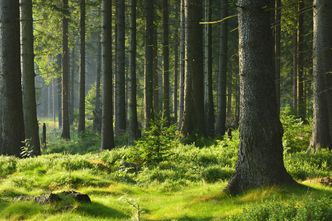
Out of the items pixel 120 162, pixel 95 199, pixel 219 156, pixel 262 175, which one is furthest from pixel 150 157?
pixel 262 175

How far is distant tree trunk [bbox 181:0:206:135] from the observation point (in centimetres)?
1664

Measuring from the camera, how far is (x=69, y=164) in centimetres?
1257

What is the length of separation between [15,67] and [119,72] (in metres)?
8.01

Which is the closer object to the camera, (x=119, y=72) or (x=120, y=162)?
(x=120, y=162)

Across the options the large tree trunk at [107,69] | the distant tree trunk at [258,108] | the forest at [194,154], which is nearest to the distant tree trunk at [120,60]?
the forest at [194,154]

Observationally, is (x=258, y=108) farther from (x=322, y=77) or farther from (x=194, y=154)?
(x=194, y=154)

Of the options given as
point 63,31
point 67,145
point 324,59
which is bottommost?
point 67,145

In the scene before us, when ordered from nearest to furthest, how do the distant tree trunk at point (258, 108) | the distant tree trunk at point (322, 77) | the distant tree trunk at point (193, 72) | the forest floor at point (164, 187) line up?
1. the forest floor at point (164, 187)
2. the distant tree trunk at point (258, 108)
3. the distant tree trunk at point (322, 77)
4. the distant tree trunk at point (193, 72)

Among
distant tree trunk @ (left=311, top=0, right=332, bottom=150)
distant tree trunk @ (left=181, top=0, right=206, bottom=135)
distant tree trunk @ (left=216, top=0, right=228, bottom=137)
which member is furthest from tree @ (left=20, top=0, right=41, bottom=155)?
distant tree trunk @ (left=311, top=0, right=332, bottom=150)

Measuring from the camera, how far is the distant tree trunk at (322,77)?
1248 centimetres

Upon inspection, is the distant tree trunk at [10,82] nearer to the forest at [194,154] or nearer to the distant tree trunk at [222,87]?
the forest at [194,154]

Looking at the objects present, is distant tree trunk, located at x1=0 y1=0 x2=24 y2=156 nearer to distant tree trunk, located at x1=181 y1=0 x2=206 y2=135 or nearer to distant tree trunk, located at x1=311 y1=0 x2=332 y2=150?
distant tree trunk, located at x1=181 y1=0 x2=206 y2=135

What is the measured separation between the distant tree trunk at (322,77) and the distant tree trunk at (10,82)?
367 inches

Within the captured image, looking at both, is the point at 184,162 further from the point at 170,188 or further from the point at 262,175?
the point at 262,175
